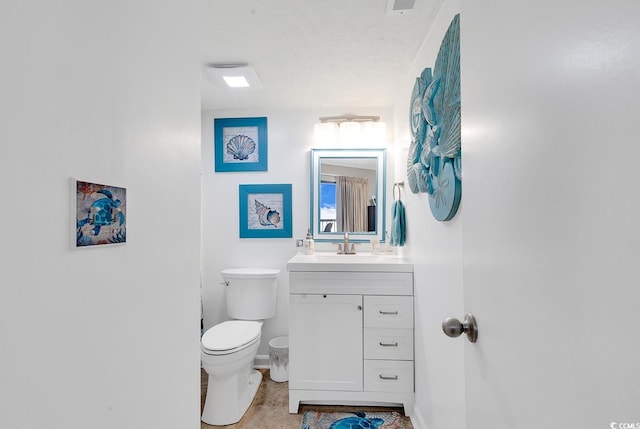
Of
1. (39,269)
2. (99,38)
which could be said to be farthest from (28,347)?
(99,38)

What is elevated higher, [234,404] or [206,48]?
[206,48]

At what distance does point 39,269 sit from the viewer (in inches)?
24.2

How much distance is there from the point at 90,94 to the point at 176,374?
0.91 metres

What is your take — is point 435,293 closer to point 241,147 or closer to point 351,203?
point 351,203

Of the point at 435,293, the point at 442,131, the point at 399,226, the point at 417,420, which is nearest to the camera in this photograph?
the point at 442,131

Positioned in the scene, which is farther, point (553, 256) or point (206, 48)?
point (206, 48)

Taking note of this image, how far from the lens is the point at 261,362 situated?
2854 millimetres

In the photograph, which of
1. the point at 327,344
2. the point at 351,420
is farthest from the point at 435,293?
the point at 351,420

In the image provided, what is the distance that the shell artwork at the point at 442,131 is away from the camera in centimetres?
126

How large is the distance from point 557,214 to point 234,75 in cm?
219

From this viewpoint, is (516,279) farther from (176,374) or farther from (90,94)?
(176,374)

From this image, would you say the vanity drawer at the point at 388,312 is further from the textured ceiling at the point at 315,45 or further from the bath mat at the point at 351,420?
the textured ceiling at the point at 315,45

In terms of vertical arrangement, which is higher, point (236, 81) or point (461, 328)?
point (236, 81)

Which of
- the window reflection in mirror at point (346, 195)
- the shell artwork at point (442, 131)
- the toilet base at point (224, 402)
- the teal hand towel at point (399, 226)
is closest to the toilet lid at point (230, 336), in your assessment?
the toilet base at point (224, 402)
